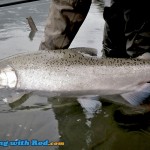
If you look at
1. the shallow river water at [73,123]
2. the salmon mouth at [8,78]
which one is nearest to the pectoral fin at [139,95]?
the shallow river water at [73,123]

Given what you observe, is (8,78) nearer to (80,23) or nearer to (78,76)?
(78,76)

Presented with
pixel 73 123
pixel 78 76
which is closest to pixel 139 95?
pixel 78 76

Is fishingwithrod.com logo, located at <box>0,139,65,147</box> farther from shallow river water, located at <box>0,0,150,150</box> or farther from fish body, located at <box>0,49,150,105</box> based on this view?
fish body, located at <box>0,49,150,105</box>

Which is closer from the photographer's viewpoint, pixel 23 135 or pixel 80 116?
pixel 23 135

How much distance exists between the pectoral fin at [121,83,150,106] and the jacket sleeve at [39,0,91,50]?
30.6 inches

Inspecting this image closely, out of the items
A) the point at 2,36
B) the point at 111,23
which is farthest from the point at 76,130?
→ the point at 2,36

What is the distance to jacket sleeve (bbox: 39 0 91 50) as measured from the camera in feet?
9.09

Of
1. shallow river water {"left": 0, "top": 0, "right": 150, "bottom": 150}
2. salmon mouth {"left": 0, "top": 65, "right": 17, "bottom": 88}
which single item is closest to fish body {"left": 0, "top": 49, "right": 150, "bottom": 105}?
salmon mouth {"left": 0, "top": 65, "right": 17, "bottom": 88}

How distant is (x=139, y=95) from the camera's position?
102 inches

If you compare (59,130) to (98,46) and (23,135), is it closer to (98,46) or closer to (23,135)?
(23,135)

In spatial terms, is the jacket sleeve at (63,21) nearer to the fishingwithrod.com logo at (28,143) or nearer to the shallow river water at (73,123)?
the shallow river water at (73,123)

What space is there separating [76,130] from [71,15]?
1057mm

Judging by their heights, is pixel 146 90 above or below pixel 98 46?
above

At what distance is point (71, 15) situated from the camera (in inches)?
111
